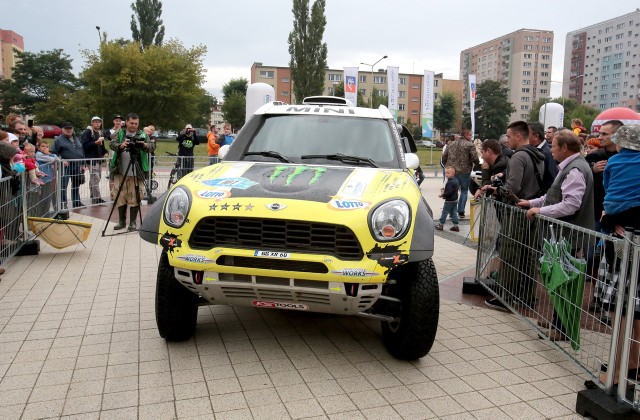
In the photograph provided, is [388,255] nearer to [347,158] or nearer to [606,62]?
[347,158]

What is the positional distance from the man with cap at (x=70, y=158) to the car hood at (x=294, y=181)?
7425 millimetres

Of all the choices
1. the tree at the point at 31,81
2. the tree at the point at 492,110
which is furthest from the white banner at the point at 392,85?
the tree at the point at 492,110

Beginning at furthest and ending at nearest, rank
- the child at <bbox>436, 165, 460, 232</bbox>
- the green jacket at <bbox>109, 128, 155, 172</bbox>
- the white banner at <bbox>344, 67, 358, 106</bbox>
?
the white banner at <bbox>344, 67, 358, 106</bbox> < the child at <bbox>436, 165, 460, 232</bbox> < the green jacket at <bbox>109, 128, 155, 172</bbox>

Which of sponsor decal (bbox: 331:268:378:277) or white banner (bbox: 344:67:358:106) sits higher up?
white banner (bbox: 344:67:358:106)

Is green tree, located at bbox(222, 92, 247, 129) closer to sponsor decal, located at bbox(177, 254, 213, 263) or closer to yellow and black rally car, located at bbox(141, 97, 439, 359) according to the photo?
yellow and black rally car, located at bbox(141, 97, 439, 359)

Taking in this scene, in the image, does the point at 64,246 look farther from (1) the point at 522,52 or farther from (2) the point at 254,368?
(1) the point at 522,52

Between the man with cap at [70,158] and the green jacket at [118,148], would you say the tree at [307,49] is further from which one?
the green jacket at [118,148]

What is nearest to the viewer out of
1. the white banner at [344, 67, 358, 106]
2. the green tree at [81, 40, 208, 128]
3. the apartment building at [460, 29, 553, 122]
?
the white banner at [344, 67, 358, 106]

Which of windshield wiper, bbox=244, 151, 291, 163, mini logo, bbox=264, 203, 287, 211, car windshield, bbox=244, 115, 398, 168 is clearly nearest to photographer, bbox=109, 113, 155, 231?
car windshield, bbox=244, 115, 398, 168

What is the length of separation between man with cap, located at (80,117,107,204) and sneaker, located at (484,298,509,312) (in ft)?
30.1

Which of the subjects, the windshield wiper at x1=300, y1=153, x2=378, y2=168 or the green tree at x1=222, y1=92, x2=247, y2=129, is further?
the green tree at x1=222, y1=92, x2=247, y2=129

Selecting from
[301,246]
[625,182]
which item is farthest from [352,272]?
[625,182]

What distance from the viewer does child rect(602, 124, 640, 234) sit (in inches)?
142

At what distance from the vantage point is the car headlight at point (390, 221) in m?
3.43
